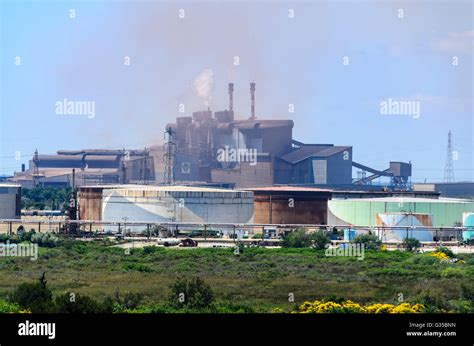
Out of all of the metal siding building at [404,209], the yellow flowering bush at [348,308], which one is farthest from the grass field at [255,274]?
the metal siding building at [404,209]

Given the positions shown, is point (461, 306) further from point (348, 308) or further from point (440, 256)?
point (440, 256)

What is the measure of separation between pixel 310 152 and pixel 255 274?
98845 mm

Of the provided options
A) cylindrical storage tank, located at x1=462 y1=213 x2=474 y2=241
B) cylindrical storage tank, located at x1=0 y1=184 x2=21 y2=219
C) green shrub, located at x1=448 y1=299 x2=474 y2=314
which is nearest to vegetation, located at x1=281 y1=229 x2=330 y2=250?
cylindrical storage tank, located at x1=462 y1=213 x2=474 y2=241

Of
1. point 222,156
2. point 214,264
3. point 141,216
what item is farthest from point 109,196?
point 222,156

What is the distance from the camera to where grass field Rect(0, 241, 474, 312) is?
93.4ft

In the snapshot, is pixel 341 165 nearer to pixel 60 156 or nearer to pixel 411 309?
pixel 60 156

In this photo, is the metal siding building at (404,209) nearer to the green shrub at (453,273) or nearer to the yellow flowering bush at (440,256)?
the yellow flowering bush at (440,256)

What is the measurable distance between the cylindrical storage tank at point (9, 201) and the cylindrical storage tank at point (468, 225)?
28.4 m

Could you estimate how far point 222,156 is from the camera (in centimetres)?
13550

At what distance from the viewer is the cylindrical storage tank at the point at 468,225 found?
55444mm

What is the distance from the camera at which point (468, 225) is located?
57.4 metres

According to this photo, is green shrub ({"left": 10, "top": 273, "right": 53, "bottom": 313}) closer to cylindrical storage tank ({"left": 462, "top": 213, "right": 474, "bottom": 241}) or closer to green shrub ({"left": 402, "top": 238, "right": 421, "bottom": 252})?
green shrub ({"left": 402, "top": 238, "right": 421, "bottom": 252})

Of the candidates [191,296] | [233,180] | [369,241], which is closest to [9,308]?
[191,296]

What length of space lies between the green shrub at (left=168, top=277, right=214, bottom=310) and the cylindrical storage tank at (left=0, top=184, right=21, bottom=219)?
45644 millimetres
